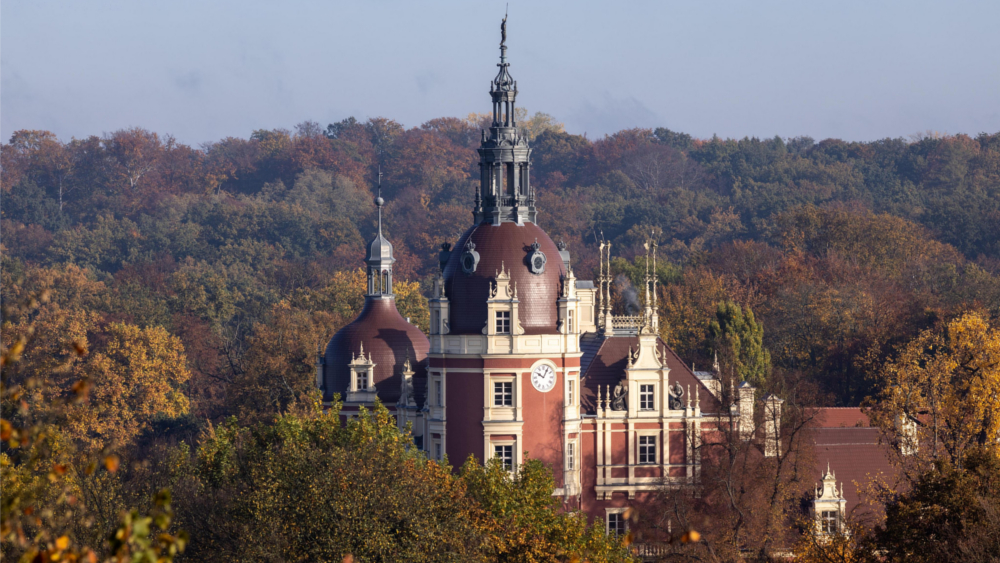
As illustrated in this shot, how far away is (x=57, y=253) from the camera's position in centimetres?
12756

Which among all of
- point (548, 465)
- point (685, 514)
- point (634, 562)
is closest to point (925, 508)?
point (634, 562)

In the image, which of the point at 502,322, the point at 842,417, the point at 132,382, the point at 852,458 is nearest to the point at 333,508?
the point at 502,322

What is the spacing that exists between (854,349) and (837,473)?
2526cm

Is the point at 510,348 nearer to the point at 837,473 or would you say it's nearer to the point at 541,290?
the point at 541,290

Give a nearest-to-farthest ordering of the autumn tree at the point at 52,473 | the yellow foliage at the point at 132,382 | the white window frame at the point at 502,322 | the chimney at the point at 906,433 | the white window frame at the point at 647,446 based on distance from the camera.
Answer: the autumn tree at the point at 52,473
the chimney at the point at 906,433
the white window frame at the point at 502,322
the white window frame at the point at 647,446
the yellow foliage at the point at 132,382

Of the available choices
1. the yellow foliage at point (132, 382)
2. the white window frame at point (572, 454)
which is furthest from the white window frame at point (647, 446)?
the yellow foliage at point (132, 382)

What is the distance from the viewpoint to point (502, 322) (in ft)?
178

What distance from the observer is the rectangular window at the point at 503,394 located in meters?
54.4

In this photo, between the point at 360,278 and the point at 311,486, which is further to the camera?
the point at 360,278

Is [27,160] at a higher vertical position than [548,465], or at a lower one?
higher

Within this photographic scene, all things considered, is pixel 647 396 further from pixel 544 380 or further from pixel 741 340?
pixel 741 340

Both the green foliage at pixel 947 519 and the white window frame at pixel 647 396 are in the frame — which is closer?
the green foliage at pixel 947 519

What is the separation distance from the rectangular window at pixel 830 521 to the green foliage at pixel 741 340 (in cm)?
2259

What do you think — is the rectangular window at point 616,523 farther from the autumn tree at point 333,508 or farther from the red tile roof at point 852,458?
the autumn tree at point 333,508
